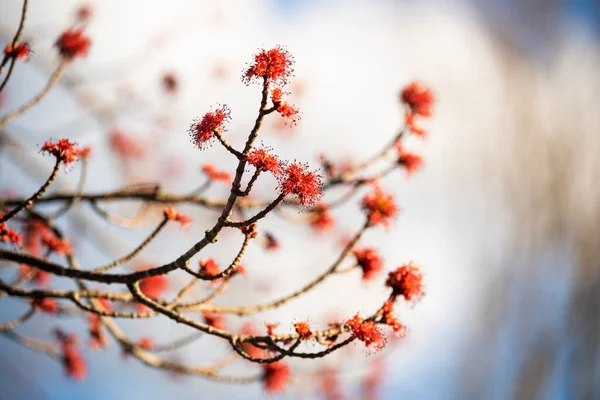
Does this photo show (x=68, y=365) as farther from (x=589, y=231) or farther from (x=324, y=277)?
(x=589, y=231)

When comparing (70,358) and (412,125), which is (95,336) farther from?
(412,125)

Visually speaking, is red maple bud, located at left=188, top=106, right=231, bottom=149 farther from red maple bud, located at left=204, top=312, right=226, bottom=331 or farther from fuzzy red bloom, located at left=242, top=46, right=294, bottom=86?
red maple bud, located at left=204, top=312, right=226, bottom=331

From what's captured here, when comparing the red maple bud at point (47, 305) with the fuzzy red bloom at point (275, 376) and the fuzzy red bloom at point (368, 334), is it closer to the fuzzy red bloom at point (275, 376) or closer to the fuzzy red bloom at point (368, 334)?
the fuzzy red bloom at point (275, 376)

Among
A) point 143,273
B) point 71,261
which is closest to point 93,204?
point 71,261

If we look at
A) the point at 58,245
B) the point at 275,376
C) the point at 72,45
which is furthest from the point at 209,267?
the point at 72,45

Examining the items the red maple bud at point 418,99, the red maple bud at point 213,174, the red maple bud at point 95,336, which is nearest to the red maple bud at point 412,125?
the red maple bud at point 418,99

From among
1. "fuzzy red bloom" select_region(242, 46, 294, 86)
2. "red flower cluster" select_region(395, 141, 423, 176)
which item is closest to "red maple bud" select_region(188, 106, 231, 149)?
"fuzzy red bloom" select_region(242, 46, 294, 86)
